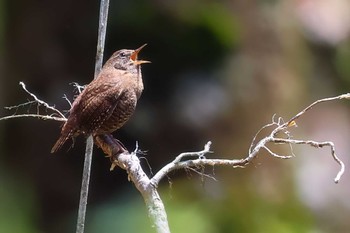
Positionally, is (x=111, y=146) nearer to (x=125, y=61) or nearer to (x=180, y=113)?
(x=125, y=61)

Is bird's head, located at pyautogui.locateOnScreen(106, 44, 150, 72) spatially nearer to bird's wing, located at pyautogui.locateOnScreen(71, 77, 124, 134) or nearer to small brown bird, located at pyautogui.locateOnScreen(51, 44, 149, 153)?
small brown bird, located at pyautogui.locateOnScreen(51, 44, 149, 153)

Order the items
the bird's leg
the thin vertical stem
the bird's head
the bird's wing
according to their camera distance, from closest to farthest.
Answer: the thin vertical stem < the bird's leg < the bird's wing < the bird's head

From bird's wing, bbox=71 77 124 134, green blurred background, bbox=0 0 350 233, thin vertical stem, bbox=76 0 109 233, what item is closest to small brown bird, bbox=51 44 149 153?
bird's wing, bbox=71 77 124 134

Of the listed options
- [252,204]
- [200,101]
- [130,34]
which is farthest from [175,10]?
[252,204]

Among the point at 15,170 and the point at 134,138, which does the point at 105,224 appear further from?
the point at 15,170

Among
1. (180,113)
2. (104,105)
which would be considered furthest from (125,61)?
(180,113)

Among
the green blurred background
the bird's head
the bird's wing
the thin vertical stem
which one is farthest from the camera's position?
the green blurred background
